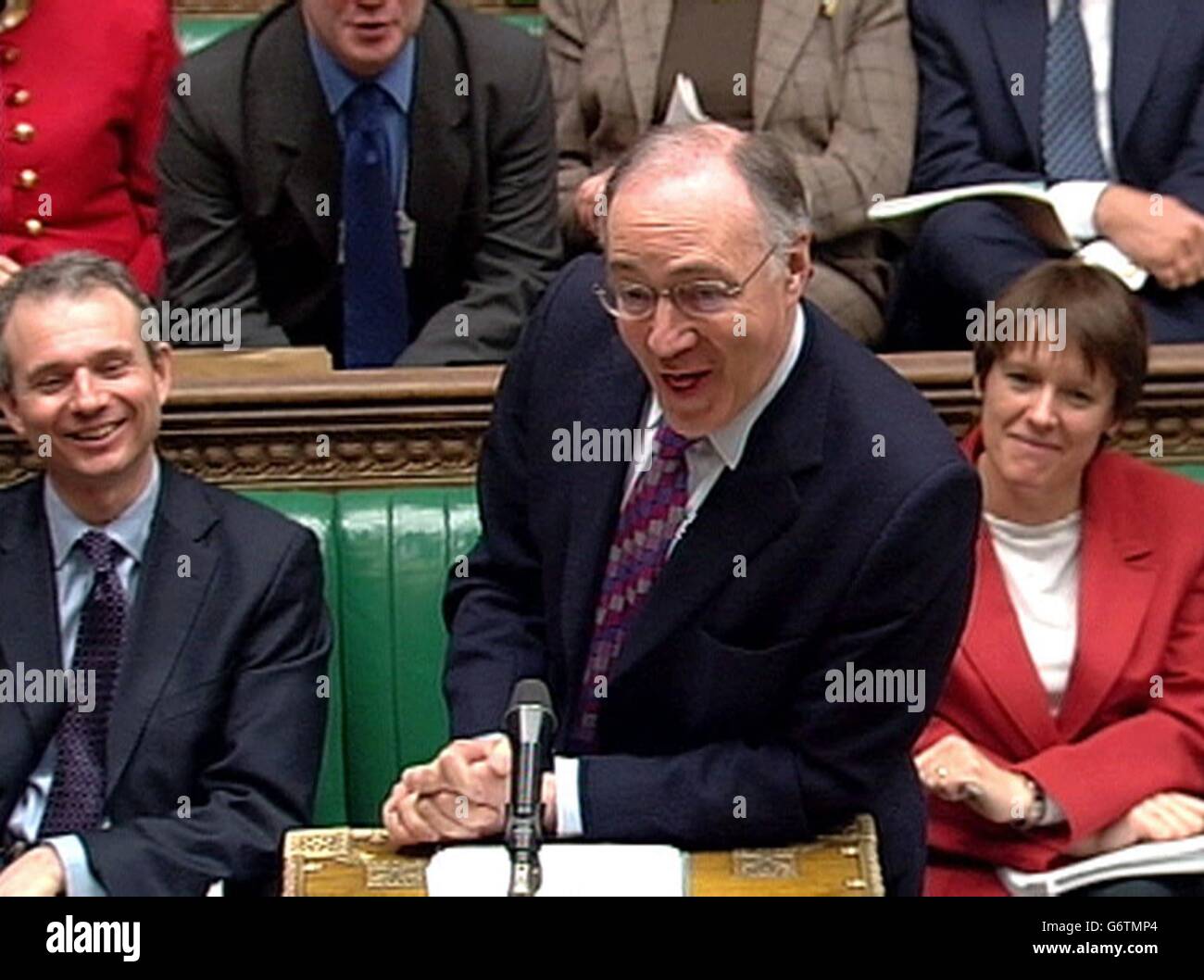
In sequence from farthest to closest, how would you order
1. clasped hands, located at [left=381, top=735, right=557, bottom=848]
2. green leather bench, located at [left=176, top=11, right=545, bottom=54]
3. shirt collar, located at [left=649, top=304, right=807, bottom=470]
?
green leather bench, located at [left=176, top=11, right=545, bottom=54]
shirt collar, located at [left=649, top=304, right=807, bottom=470]
clasped hands, located at [left=381, top=735, right=557, bottom=848]

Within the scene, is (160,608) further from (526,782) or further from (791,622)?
(526,782)

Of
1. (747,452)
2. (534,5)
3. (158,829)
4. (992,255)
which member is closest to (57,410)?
(158,829)

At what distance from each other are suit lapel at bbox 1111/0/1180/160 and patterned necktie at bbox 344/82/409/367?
0.94 m

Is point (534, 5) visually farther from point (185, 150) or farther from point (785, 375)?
point (785, 375)

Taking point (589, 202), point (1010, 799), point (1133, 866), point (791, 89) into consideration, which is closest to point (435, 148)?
point (589, 202)

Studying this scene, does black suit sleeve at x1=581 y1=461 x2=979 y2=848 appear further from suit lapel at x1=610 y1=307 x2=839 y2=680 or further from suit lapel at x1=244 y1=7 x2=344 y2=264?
suit lapel at x1=244 y1=7 x2=344 y2=264

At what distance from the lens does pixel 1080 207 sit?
348 cm

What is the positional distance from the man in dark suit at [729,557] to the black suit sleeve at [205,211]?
3.48ft

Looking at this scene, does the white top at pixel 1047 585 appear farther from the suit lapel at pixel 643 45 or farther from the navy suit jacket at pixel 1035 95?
the suit lapel at pixel 643 45

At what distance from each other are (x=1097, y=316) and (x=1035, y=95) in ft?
2.98

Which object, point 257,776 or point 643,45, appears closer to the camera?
point 257,776

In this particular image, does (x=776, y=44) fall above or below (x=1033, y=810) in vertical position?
above

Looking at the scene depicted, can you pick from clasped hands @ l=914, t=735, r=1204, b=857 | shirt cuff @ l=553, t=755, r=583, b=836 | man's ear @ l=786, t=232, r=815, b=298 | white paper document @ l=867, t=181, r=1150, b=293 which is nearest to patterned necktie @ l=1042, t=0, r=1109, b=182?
white paper document @ l=867, t=181, r=1150, b=293

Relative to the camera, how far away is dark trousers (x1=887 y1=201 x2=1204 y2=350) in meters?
3.35
